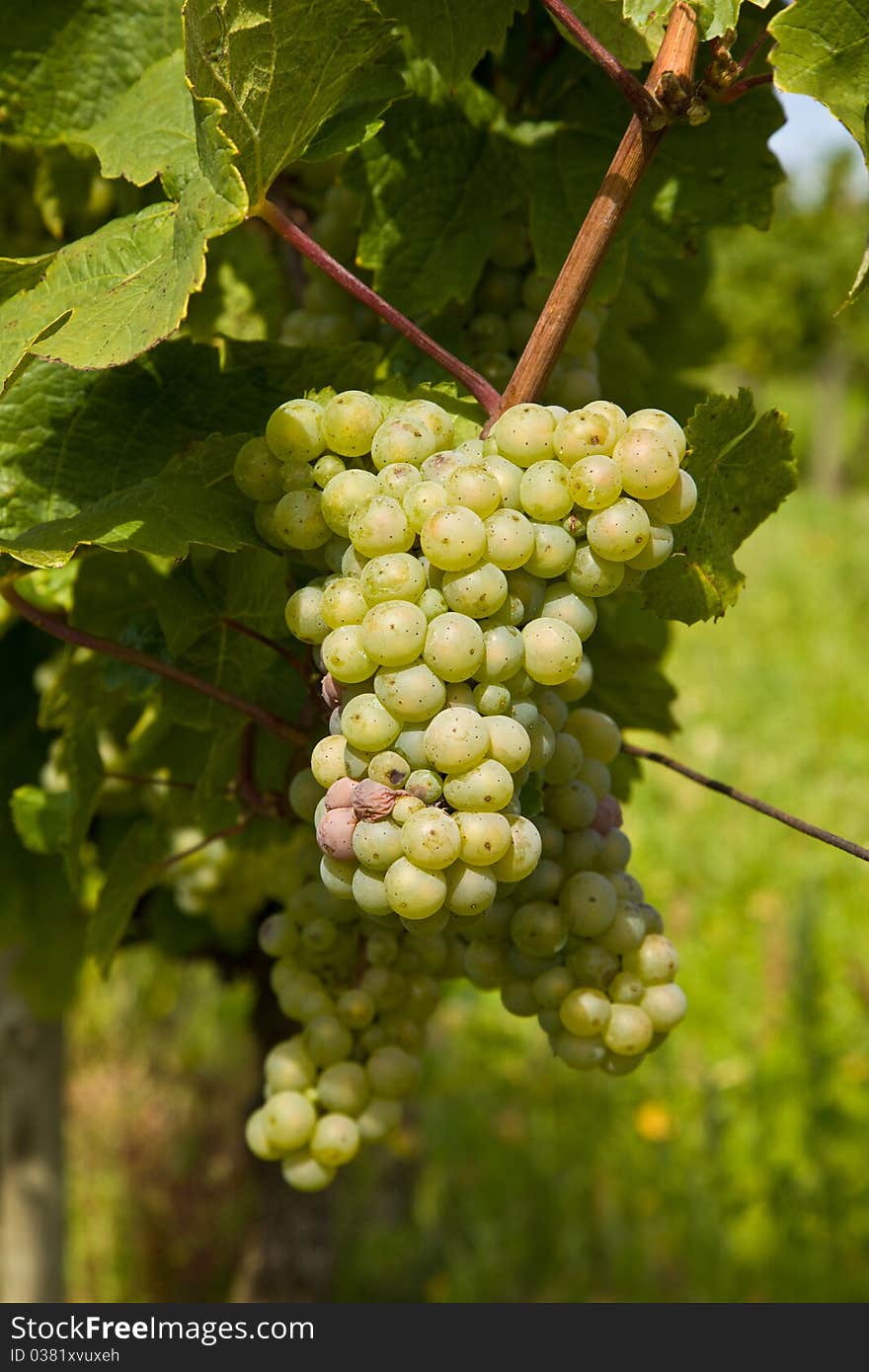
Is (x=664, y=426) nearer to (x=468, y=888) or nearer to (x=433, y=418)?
(x=433, y=418)

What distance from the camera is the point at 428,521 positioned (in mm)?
639

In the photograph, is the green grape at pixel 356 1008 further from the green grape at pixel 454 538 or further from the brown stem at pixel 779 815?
the green grape at pixel 454 538

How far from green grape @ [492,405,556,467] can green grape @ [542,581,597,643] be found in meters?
0.07

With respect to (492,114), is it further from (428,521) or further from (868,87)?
(428,521)

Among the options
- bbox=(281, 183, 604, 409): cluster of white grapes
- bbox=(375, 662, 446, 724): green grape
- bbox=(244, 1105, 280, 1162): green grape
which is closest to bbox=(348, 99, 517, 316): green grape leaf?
bbox=(281, 183, 604, 409): cluster of white grapes

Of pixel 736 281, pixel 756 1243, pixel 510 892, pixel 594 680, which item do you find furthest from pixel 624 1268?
pixel 736 281

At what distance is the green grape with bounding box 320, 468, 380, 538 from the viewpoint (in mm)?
676

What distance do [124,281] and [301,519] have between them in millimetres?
157

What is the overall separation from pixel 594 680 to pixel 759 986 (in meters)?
2.88

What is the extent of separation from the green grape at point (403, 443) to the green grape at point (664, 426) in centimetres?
11

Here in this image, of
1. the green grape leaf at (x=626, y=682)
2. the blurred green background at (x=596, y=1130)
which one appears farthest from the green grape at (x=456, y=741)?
the blurred green background at (x=596, y=1130)

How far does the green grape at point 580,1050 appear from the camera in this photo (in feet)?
2.71

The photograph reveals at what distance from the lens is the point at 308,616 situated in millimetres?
705

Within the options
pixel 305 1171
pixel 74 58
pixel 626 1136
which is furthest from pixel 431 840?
pixel 626 1136
